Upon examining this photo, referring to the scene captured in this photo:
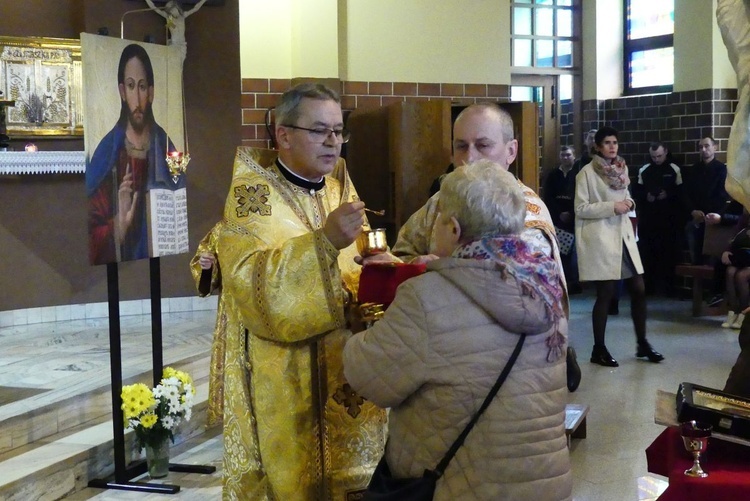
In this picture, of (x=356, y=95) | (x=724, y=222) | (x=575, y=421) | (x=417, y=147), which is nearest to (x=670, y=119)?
(x=724, y=222)

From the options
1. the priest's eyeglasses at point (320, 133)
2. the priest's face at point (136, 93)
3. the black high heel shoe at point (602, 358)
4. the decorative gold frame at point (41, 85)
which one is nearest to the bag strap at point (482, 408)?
the priest's eyeglasses at point (320, 133)

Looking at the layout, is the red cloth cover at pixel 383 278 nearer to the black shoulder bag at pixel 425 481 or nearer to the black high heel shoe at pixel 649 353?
the black shoulder bag at pixel 425 481

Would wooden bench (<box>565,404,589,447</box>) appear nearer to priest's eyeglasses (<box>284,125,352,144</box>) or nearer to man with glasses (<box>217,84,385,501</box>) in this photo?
man with glasses (<box>217,84,385,501</box>)

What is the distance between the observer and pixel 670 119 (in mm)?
10961

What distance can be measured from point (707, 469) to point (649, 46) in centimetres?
1003

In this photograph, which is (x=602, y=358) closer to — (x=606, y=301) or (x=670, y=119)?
(x=606, y=301)

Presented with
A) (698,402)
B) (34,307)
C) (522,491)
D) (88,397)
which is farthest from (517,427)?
(34,307)

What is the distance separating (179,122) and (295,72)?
4282 millimetres

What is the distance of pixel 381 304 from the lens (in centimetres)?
262

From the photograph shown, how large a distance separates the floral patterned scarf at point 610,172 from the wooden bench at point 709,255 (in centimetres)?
260

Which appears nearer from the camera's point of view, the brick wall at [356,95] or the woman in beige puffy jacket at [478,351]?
the woman in beige puffy jacket at [478,351]

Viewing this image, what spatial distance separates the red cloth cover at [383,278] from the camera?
2541 millimetres

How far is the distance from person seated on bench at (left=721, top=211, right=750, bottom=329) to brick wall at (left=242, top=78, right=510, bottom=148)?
2.46 meters

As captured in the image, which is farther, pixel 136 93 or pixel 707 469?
pixel 136 93
